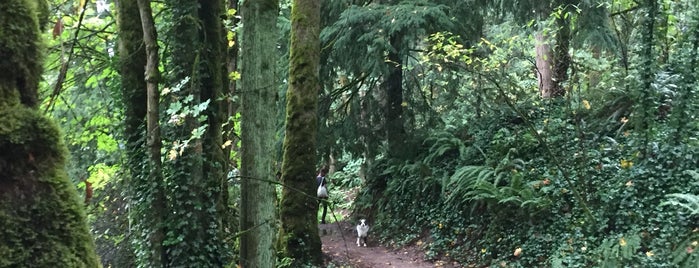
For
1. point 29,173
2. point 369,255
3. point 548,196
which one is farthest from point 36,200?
point 369,255

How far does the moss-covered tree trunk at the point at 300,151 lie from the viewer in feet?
28.1

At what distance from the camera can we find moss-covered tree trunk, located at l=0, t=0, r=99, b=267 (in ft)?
4.25

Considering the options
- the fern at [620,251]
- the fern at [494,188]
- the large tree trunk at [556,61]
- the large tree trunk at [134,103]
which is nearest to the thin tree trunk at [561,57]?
the large tree trunk at [556,61]

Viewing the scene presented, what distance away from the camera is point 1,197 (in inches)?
50.6

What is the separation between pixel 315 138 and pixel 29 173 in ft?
25.0

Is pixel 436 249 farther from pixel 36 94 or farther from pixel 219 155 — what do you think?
pixel 36 94

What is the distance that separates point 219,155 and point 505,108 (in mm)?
9202

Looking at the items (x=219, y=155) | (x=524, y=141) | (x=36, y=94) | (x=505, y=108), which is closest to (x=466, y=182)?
(x=524, y=141)

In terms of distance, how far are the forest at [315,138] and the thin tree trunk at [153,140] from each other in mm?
17

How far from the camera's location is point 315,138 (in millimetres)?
8969

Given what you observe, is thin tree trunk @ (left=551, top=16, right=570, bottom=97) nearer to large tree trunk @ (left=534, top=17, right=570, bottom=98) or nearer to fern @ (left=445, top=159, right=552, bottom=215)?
large tree trunk @ (left=534, top=17, right=570, bottom=98)

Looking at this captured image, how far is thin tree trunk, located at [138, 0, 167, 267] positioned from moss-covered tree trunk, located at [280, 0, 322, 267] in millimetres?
3992

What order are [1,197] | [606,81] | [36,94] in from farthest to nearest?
[606,81] → [36,94] → [1,197]

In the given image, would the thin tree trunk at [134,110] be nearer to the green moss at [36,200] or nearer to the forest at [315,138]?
the forest at [315,138]
